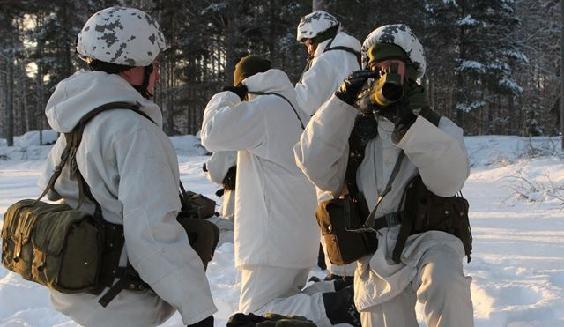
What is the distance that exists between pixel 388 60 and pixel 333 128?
1.28 ft

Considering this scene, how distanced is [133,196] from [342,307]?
81.3 inches

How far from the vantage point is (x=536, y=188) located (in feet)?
32.6

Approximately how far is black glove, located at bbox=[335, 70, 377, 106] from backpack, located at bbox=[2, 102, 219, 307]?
87cm

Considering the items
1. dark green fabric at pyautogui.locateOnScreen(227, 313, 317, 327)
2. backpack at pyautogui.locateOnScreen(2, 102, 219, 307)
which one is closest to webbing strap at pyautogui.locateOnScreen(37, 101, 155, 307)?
backpack at pyautogui.locateOnScreen(2, 102, 219, 307)

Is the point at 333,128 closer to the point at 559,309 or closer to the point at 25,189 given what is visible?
the point at 559,309

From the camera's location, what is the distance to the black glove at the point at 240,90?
3.98 meters

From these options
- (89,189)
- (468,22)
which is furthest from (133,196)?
(468,22)

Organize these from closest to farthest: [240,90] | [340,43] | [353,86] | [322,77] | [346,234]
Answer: [353,86]
[346,234]
[240,90]
[322,77]
[340,43]

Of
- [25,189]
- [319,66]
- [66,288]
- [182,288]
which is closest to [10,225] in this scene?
[66,288]

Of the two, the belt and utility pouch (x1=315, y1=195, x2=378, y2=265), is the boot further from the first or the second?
the belt

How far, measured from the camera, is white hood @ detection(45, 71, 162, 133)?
7.65 feet

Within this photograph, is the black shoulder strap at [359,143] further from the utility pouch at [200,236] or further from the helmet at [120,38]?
the helmet at [120,38]

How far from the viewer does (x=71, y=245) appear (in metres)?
2.13

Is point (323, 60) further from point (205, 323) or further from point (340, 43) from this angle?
point (205, 323)
